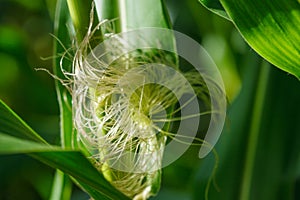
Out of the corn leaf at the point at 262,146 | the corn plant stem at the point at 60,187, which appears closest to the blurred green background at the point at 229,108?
the corn leaf at the point at 262,146

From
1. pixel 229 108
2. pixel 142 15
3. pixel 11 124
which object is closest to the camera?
pixel 11 124

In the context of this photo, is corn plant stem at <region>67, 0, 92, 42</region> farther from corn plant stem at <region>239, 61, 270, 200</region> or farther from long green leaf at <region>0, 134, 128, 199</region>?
corn plant stem at <region>239, 61, 270, 200</region>

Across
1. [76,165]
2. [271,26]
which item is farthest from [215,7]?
[76,165]

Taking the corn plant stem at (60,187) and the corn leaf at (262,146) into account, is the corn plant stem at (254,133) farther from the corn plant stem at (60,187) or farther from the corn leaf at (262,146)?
the corn plant stem at (60,187)

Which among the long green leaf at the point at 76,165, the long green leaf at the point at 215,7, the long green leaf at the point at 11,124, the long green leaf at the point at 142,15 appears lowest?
the long green leaf at the point at 76,165

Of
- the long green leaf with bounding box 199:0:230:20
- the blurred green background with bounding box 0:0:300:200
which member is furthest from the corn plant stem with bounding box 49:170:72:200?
the long green leaf with bounding box 199:0:230:20

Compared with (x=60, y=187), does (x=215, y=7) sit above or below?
above

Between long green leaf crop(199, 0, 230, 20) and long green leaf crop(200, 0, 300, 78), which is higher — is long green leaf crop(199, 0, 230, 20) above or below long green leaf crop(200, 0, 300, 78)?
above

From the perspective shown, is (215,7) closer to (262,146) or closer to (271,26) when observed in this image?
(271,26)
